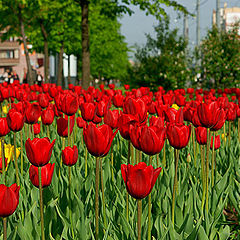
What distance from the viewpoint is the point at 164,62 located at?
46.1 feet

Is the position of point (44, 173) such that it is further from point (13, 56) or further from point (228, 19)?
point (13, 56)

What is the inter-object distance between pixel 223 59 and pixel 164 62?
339 cm

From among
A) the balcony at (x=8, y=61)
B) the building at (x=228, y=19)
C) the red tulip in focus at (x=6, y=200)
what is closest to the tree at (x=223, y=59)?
Answer: the building at (x=228, y=19)

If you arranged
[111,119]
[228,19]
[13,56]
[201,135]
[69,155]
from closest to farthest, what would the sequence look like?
[69,155] → [111,119] → [201,135] → [228,19] → [13,56]

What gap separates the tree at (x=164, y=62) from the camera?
543 inches

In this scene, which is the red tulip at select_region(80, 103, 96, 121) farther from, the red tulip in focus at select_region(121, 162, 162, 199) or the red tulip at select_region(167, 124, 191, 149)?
the red tulip in focus at select_region(121, 162, 162, 199)

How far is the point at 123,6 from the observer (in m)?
14.4

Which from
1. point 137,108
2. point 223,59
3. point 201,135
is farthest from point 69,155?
point 223,59

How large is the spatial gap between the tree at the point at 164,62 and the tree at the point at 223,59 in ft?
A: 6.71

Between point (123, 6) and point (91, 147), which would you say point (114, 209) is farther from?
point (123, 6)

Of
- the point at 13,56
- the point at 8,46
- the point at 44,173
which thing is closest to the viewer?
the point at 44,173

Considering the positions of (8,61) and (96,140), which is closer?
(96,140)

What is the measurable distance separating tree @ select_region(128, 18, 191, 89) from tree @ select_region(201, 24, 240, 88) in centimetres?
205

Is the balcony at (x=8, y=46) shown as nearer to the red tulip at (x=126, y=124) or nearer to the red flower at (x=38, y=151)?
the red tulip at (x=126, y=124)
